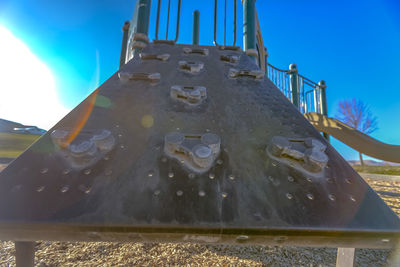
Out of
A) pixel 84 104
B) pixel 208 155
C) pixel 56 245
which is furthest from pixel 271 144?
pixel 56 245

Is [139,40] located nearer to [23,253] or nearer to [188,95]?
[188,95]

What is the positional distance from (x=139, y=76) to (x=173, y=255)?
1.49 metres

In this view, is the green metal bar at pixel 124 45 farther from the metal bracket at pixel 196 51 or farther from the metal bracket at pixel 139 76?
the metal bracket at pixel 139 76

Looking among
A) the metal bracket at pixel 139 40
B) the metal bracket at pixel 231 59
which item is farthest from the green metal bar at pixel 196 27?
the metal bracket at pixel 231 59

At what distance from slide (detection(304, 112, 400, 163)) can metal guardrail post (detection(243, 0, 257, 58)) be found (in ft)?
11.3

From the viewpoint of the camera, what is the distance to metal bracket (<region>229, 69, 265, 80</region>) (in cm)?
136

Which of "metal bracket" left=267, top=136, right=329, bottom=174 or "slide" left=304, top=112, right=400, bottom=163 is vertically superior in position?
"slide" left=304, top=112, right=400, bottom=163

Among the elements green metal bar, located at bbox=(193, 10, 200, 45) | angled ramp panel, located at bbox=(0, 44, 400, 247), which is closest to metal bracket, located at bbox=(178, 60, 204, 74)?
angled ramp panel, located at bbox=(0, 44, 400, 247)

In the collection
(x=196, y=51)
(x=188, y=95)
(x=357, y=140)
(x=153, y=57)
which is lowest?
(x=188, y=95)

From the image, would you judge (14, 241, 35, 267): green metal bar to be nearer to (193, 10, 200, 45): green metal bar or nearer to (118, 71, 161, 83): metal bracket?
(118, 71, 161, 83): metal bracket

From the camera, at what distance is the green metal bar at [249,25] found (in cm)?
196

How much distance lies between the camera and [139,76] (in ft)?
4.04

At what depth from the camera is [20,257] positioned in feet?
2.54

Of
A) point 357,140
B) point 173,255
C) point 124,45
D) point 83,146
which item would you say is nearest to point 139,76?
point 83,146
